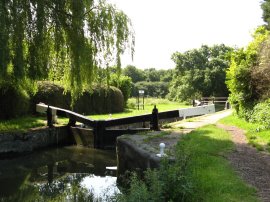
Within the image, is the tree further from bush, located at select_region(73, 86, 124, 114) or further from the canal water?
the canal water

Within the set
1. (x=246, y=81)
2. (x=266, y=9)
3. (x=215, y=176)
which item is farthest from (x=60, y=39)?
(x=266, y=9)

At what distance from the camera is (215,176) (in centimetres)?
663

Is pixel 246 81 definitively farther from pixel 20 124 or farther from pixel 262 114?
pixel 20 124

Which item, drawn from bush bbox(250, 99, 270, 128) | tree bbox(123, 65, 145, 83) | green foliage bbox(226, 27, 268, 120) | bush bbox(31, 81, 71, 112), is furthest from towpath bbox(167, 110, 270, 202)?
tree bbox(123, 65, 145, 83)

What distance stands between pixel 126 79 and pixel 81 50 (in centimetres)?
1823

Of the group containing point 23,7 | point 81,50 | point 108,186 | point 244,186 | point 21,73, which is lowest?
point 108,186

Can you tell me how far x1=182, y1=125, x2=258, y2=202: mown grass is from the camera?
5.71 meters

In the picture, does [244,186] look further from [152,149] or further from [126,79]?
[126,79]

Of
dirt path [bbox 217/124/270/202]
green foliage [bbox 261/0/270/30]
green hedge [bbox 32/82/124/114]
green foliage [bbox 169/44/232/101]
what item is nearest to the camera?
dirt path [bbox 217/124/270/202]

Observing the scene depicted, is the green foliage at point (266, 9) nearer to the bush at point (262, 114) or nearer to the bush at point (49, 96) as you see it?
the bush at point (262, 114)

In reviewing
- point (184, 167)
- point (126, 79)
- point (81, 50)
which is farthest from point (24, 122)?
point (126, 79)

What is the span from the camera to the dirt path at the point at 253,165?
20.3 ft

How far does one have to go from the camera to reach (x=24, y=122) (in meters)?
17.1

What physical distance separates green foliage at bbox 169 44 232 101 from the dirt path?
1405 inches
